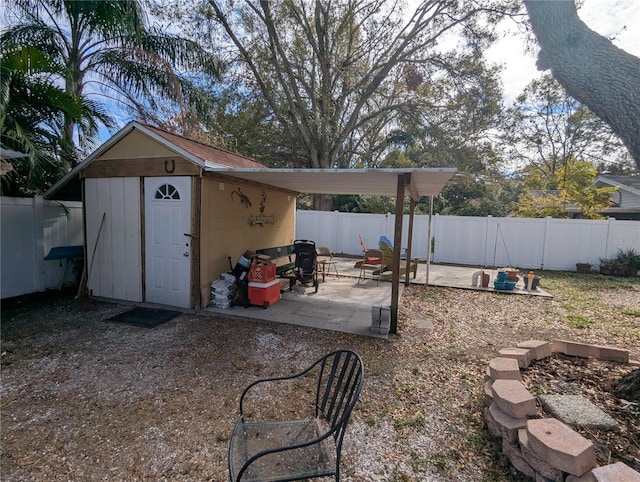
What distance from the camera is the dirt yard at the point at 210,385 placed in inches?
86.8

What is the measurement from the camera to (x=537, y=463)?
1.92m

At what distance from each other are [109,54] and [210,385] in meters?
7.87

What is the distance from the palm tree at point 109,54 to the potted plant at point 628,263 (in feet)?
42.6

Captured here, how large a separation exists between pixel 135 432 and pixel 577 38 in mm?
4852

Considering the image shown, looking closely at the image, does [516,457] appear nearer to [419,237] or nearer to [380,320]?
[380,320]

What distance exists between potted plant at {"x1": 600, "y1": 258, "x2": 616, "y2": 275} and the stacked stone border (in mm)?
A: 8551

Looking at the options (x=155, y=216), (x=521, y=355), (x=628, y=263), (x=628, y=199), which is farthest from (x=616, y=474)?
(x=628, y=199)

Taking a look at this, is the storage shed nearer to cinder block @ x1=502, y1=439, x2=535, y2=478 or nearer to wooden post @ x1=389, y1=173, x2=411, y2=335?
wooden post @ x1=389, y1=173, x2=411, y2=335

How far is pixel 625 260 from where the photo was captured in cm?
927

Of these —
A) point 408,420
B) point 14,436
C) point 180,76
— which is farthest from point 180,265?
point 180,76

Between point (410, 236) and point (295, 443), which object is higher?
point (410, 236)

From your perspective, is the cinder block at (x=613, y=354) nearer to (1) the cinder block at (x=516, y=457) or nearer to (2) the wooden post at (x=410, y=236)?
(1) the cinder block at (x=516, y=457)

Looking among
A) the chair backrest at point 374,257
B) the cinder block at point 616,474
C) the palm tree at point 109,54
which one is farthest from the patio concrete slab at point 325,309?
the palm tree at point 109,54

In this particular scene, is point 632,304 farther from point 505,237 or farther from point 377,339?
point 377,339
